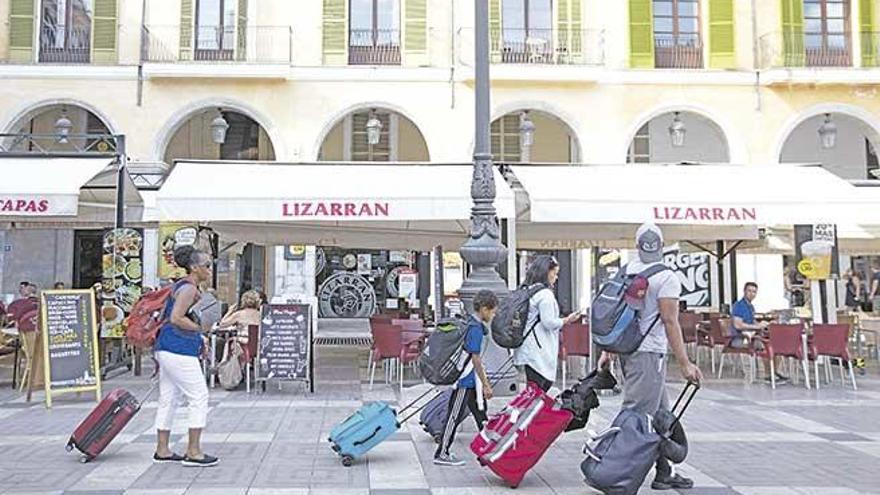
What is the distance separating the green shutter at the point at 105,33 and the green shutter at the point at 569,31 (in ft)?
33.3

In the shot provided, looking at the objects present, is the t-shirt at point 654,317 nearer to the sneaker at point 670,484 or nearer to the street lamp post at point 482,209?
the sneaker at point 670,484

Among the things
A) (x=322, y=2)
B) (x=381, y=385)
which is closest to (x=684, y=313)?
(x=381, y=385)

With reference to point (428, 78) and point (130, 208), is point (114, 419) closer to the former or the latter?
point (130, 208)

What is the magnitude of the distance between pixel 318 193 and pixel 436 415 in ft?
14.5

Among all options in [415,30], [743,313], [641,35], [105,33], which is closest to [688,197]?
[743,313]

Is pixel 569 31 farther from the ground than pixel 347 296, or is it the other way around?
pixel 569 31

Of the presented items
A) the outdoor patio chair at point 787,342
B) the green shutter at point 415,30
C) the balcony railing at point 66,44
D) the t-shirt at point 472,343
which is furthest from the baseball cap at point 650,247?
the balcony railing at point 66,44

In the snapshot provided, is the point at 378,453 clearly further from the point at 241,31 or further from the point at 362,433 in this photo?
the point at 241,31

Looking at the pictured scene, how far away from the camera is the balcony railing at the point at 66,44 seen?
1897cm

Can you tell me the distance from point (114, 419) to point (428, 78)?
14119mm

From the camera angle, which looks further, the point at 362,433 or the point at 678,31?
the point at 678,31

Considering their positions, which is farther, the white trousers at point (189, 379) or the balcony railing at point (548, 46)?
the balcony railing at point (548, 46)

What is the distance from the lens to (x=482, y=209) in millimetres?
8102

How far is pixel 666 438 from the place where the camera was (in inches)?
211
